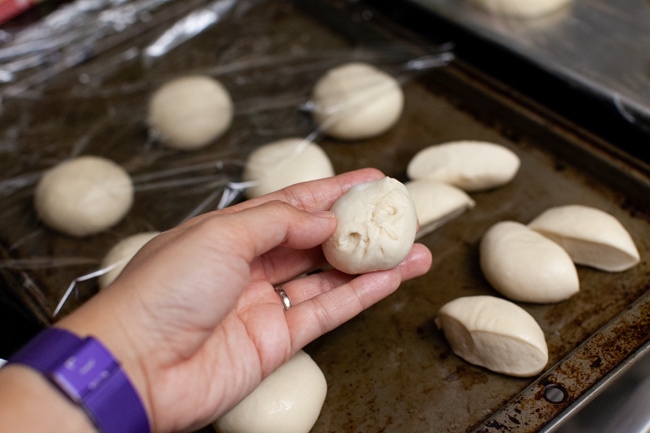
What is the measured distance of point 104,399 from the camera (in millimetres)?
1038

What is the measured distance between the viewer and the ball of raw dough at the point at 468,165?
74.2 inches

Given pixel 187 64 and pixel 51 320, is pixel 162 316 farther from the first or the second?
pixel 187 64

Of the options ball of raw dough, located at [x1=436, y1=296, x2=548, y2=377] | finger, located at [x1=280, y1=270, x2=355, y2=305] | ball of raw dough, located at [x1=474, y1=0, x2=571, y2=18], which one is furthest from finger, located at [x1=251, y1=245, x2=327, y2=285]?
ball of raw dough, located at [x1=474, y1=0, x2=571, y2=18]

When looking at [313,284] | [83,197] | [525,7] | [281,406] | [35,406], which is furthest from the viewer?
[525,7]

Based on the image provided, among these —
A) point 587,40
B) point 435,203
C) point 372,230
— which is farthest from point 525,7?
point 372,230

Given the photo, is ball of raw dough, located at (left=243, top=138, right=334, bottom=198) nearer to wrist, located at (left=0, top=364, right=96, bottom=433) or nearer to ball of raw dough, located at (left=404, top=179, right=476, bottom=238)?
ball of raw dough, located at (left=404, top=179, right=476, bottom=238)

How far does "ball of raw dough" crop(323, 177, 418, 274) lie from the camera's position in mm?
1366

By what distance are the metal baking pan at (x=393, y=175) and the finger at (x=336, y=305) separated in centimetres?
20

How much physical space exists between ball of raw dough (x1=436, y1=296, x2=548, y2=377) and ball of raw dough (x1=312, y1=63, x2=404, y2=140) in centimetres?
83

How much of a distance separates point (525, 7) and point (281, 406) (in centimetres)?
187

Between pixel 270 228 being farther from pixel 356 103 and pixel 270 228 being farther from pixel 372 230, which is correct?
pixel 356 103

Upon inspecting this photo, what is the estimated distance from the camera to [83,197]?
1.88 metres

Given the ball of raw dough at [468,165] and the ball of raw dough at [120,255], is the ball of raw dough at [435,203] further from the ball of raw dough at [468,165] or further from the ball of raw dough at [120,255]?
the ball of raw dough at [120,255]

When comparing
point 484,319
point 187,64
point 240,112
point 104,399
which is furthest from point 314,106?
point 104,399
